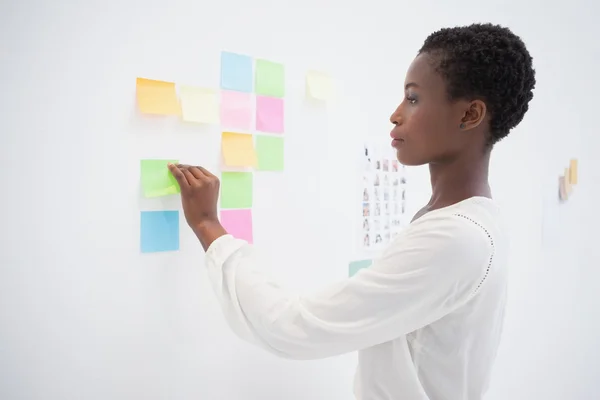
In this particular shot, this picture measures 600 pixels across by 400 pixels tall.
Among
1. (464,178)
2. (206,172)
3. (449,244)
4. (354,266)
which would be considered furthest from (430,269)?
(354,266)

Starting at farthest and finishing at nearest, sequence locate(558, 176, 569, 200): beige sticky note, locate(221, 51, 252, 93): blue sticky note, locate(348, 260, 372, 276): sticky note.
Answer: locate(558, 176, 569, 200): beige sticky note, locate(348, 260, 372, 276): sticky note, locate(221, 51, 252, 93): blue sticky note

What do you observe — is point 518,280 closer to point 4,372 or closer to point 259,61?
point 259,61

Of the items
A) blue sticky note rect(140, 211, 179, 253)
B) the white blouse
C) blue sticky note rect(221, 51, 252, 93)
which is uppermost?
blue sticky note rect(221, 51, 252, 93)

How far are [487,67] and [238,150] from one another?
0.47 m

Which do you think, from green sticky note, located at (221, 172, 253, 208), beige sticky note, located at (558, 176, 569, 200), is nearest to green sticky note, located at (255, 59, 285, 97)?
green sticky note, located at (221, 172, 253, 208)

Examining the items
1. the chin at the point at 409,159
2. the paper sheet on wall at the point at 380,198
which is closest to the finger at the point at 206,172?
the chin at the point at 409,159

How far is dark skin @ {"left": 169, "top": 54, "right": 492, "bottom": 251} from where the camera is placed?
0.79 meters

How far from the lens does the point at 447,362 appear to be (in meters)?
0.80

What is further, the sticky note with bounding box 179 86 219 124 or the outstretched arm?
the sticky note with bounding box 179 86 219 124

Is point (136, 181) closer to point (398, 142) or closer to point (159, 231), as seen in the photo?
point (159, 231)

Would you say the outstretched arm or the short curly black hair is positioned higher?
the short curly black hair

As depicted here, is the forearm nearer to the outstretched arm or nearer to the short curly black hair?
the outstretched arm

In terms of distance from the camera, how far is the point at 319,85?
1120 millimetres

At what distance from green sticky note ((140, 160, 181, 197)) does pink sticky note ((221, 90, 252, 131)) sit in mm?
136
